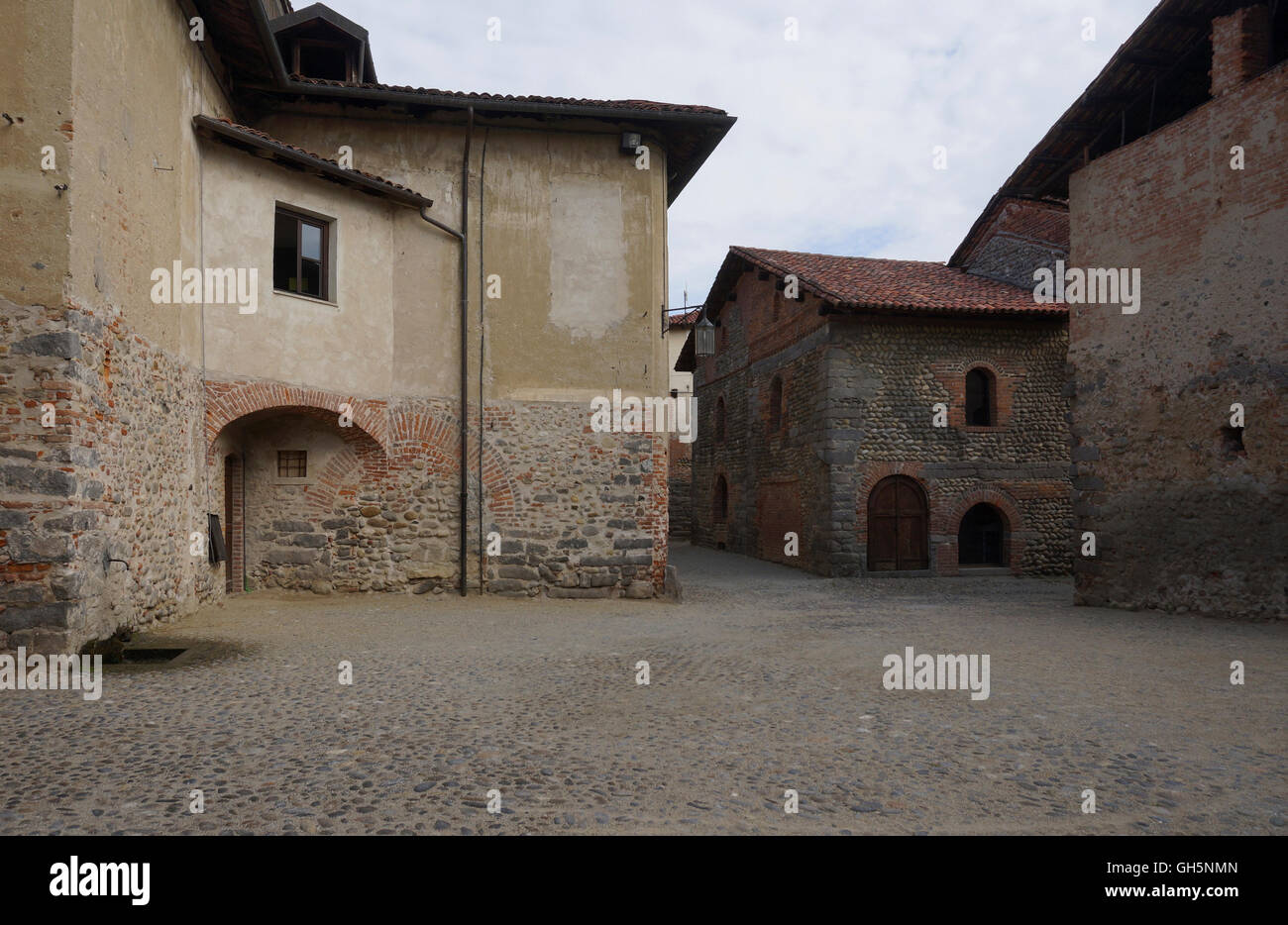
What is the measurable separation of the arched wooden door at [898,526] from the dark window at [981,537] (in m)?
1.27

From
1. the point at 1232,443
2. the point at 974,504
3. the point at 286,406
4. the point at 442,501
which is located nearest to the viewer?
the point at 1232,443

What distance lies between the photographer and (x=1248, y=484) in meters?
9.12

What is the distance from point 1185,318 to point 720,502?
44.7ft

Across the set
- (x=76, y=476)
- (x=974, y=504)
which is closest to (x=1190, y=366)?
(x=974, y=504)

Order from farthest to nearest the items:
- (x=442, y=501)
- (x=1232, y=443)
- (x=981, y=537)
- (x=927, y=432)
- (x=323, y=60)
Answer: (x=981, y=537) → (x=927, y=432) → (x=323, y=60) → (x=442, y=501) → (x=1232, y=443)

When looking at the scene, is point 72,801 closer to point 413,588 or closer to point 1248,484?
point 413,588

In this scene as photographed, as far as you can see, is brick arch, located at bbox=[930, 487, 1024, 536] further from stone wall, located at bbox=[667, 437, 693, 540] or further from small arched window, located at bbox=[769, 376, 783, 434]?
stone wall, located at bbox=[667, 437, 693, 540]

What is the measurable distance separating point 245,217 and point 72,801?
296 inches

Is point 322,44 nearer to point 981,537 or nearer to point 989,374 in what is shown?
point 989,374

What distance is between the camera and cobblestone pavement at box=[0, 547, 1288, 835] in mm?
3502

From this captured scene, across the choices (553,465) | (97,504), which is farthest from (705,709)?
(553,465)

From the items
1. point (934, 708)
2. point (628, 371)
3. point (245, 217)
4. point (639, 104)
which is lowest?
point (934, 708)

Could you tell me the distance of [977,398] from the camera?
1639 cm

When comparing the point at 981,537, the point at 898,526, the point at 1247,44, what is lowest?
the point at 981,537
